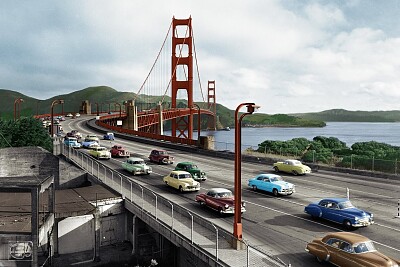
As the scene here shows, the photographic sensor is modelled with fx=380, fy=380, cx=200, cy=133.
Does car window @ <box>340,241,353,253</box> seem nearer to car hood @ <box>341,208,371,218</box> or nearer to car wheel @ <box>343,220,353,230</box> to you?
car wheel @ <box>343,220,353,230</box>

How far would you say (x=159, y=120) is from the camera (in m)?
80.6

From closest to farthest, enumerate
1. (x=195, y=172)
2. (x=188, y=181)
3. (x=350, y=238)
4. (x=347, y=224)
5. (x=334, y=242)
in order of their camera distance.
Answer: (x=350, y=238), (x=334, y=242), (x=347, y=224), (x=188, y=181), (x=195, y=172)

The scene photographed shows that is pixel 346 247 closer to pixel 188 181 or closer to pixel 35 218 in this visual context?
pixel 35 218

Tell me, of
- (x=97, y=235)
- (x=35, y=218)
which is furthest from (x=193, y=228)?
(x=97, y=235)

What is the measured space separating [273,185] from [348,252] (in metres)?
11.7

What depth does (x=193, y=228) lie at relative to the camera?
17766 millimetres

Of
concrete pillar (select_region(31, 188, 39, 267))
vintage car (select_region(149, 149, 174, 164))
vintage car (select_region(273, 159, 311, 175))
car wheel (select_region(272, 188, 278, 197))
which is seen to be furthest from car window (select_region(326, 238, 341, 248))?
vintage car (select_region(149, 149, 174, 164))

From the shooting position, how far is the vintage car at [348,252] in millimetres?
12719

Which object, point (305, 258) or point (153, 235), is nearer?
point (305, 258)

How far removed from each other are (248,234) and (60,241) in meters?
13.6

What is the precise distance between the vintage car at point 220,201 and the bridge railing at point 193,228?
201 cm

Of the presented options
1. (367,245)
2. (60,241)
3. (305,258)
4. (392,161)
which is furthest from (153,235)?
(392,161)

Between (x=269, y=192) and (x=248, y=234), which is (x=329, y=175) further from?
(x=248, y=234)

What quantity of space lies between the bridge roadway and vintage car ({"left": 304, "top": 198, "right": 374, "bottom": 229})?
36 cm
